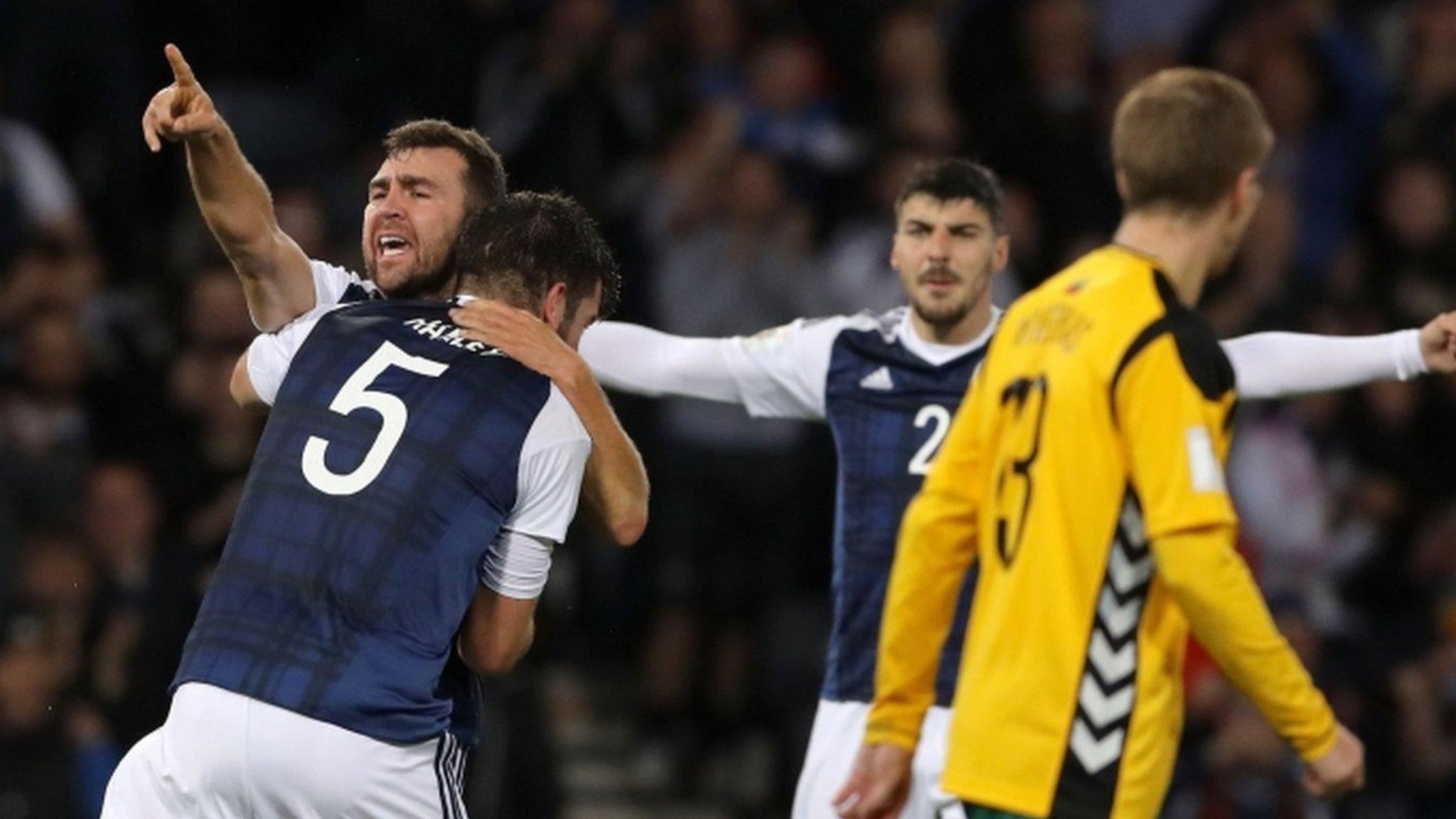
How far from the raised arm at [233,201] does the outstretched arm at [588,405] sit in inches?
22.9

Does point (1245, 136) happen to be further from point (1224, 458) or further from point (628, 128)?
point (628, 128)

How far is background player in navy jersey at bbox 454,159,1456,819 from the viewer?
709cm

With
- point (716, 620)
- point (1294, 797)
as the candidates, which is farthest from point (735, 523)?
point (1294, 797)

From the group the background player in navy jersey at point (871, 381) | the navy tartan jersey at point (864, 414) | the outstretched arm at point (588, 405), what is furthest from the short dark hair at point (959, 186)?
the outstretched arm at point (588, 405)

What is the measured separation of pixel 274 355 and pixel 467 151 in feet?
2.32

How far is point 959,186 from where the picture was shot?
7.55 m

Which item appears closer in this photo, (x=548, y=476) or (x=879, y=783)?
(x=879, y=783)

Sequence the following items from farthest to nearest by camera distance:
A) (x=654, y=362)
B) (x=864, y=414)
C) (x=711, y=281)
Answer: (x=711, y=281)
(x=864, y=414)
(x=654, y=362)

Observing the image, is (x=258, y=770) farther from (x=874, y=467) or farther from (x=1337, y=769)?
(x=874, y=467)

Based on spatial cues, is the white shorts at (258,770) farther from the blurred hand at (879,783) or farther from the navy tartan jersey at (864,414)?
the navy tartan jersey at (864,414)

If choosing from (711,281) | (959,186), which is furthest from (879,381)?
(711,281)

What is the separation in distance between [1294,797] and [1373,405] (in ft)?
7.54

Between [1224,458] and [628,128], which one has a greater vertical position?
[628,128]

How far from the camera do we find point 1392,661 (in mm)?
11133
